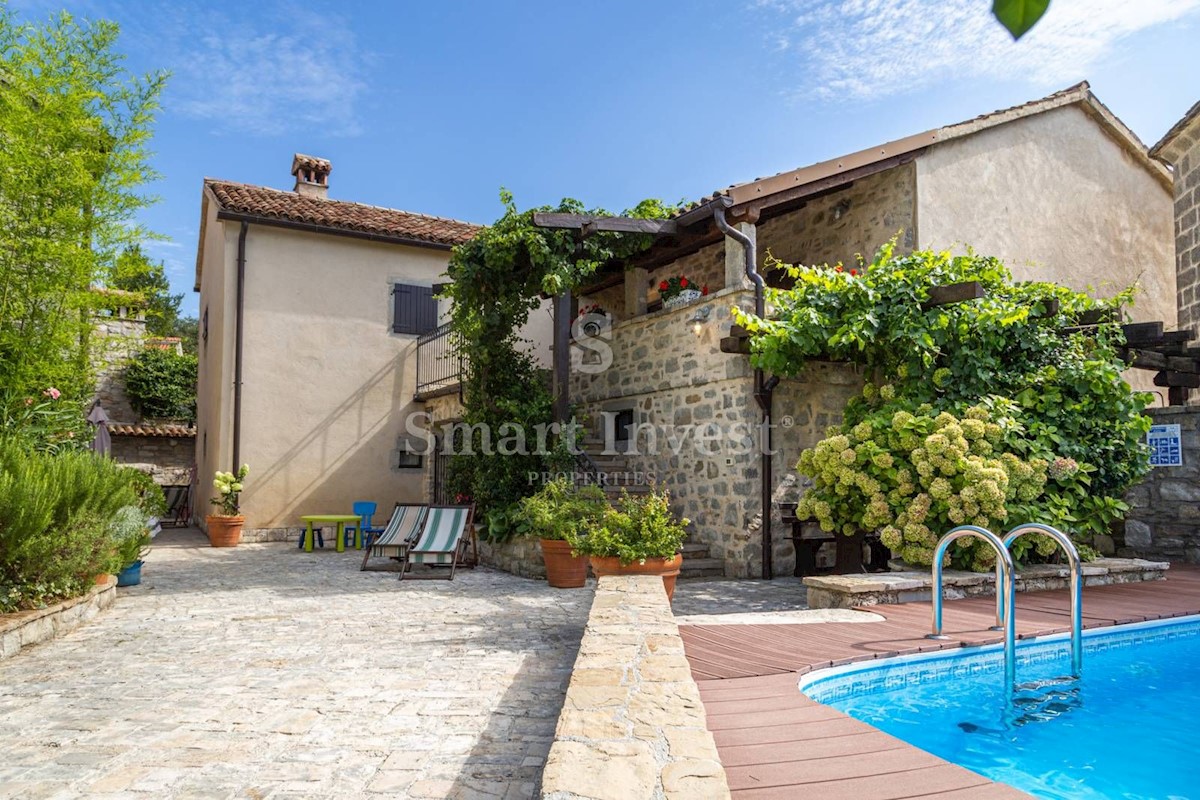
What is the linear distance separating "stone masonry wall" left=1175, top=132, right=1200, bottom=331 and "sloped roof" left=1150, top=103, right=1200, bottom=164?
0.01 metres

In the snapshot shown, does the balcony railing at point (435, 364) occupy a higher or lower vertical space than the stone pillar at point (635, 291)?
lower

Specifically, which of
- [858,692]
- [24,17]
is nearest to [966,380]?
[858,692]

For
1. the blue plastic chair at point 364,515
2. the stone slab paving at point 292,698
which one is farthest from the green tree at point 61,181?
the blue plastic chair at point 364,515

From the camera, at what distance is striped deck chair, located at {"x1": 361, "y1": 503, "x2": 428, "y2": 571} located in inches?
367

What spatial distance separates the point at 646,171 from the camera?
983 cm

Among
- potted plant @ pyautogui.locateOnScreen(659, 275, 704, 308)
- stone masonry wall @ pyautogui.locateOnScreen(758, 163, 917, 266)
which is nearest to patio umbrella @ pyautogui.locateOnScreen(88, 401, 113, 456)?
potted plant @ pyautogui.locateOnScreen(659, 275, 704, 308)

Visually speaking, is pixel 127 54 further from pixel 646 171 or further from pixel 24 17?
pixel 646 171

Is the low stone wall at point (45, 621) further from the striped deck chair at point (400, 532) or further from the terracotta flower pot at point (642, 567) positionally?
the terracotta flower pot at point (642, 567)

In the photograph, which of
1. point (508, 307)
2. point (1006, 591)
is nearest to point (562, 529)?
point (508, 307)

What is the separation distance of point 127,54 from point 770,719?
915 cm

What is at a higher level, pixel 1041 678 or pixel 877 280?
pixel 877 280

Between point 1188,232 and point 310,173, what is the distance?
14.4m

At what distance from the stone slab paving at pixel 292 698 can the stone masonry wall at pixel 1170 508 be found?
251 inches

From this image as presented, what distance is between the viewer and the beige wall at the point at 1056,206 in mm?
10000
